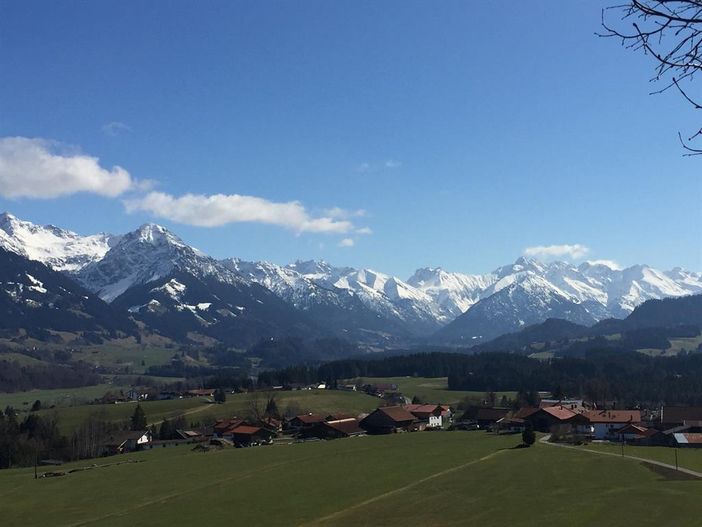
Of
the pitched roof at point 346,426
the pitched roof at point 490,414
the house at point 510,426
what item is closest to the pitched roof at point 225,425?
the pitched roof at point 346,426

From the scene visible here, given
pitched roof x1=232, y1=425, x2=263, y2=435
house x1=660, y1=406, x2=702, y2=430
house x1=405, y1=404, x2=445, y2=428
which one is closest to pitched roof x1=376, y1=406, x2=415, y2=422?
house x1=405, y1=404, x2=445, y2=428

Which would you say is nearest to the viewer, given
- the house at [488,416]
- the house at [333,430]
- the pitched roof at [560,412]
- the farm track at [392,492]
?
the farm track at [392,492]

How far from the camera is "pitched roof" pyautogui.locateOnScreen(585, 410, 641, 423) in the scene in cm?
11375

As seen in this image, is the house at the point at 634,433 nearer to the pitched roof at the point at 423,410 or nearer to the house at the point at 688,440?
the house at the point at 688,440

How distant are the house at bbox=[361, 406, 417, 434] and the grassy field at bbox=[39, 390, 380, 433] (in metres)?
31.7

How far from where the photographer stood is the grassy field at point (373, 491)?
5097 cm

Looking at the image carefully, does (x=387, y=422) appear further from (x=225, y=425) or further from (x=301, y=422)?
(x=225, y=425)

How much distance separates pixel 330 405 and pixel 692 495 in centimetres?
12565

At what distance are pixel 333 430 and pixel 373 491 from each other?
206 feet

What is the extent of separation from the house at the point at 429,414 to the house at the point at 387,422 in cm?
403

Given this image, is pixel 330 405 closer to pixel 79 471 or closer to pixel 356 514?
pixel 79 471

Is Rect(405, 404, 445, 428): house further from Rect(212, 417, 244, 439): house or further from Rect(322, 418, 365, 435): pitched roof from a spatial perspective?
Rect(212, 417, 244, 439): house

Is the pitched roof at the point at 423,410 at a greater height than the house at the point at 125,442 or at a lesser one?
greater

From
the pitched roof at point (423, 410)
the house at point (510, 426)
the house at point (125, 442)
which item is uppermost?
the pitched roof at point (423, 410)
